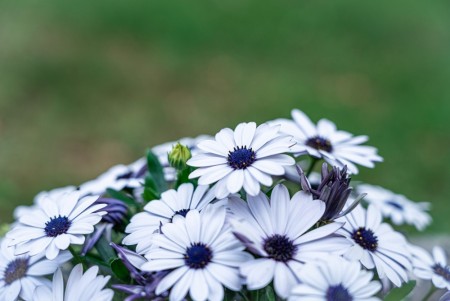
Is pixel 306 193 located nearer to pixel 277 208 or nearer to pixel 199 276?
pixel 277 208

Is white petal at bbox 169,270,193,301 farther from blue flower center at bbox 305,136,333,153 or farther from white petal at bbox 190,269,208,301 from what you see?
blue flower center at bbox 305,136,333,153

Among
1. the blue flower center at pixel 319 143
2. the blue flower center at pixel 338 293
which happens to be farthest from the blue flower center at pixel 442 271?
the blue flower center at pixel 338 293

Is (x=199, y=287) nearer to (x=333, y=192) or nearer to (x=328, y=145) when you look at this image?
(x=333, y=192)

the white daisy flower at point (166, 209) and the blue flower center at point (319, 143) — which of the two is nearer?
the white daisy flower at point (166, 209)

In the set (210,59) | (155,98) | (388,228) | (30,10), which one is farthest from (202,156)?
(30,10)

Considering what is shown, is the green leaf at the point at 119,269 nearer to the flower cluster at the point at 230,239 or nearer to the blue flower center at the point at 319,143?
the flower cluster at the point at 230,239
